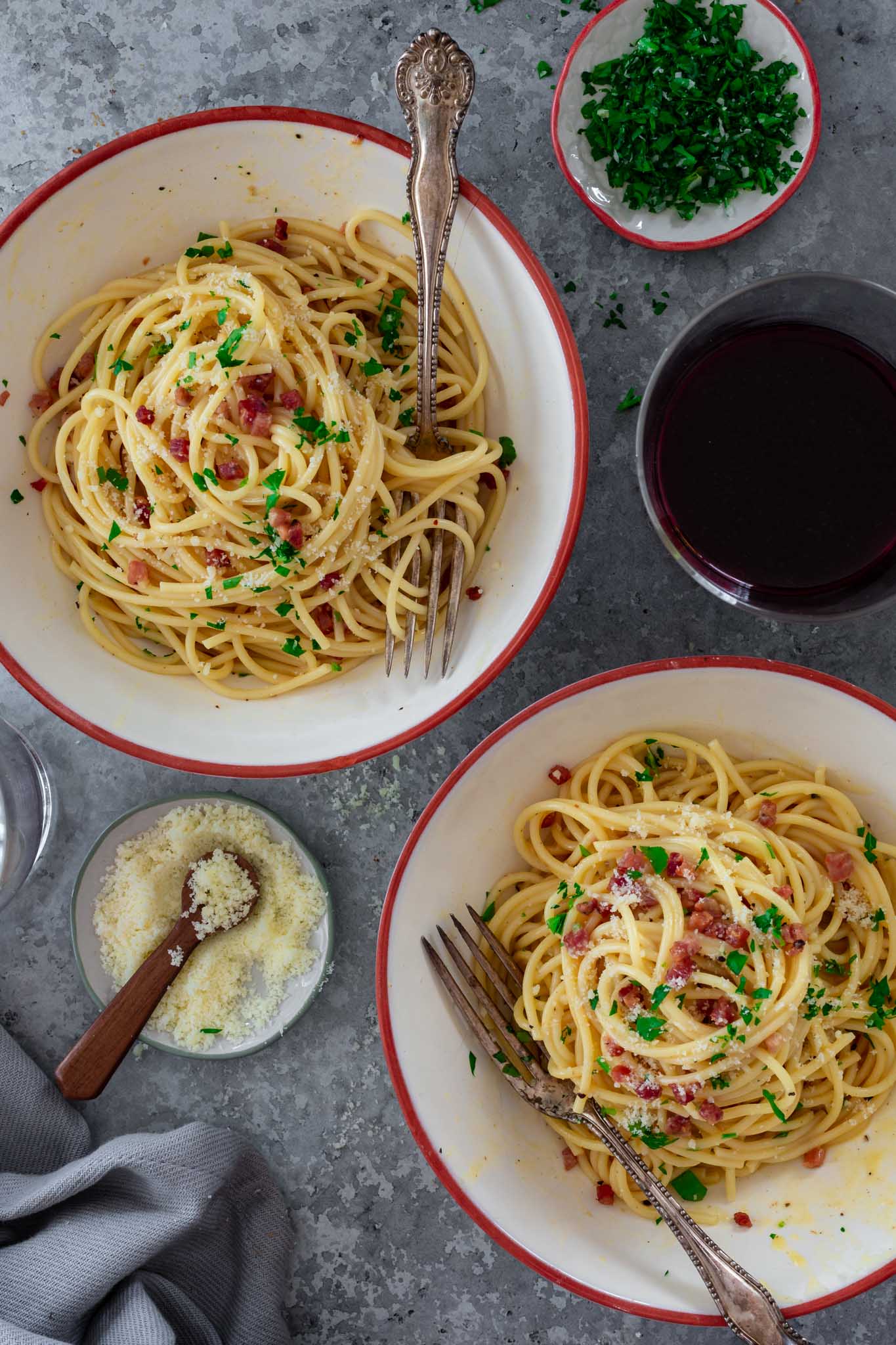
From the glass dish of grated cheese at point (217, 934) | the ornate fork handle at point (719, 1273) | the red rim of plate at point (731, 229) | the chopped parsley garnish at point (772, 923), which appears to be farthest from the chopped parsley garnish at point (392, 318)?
the ornate fork handle at point (719, 1273)

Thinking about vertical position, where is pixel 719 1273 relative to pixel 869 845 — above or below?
below

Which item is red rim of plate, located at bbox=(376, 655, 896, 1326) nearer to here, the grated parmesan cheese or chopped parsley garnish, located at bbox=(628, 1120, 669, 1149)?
chopped parsley garnish, located at bbox=(628, 1120, 669, 1149)

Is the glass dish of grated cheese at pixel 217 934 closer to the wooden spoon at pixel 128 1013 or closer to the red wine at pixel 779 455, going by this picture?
the wooden spoon at pixel 128 1013

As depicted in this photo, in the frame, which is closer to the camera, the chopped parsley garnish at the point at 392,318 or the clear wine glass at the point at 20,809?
the chopped parsley garnish at the point at 392,318

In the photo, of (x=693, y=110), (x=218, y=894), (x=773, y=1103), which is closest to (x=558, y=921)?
(x=773, y=1103)

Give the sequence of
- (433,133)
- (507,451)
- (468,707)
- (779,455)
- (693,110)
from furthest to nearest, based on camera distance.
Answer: (468,707) < (693,110) < (507,451) < (779,455) < (433,133)

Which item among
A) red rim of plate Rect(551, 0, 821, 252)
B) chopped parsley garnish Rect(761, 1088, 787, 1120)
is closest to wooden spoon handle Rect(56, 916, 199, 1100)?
chopped parsley garnish Rect(761, 1088, 787, 1120)

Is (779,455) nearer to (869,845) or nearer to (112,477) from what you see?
(869,845)
